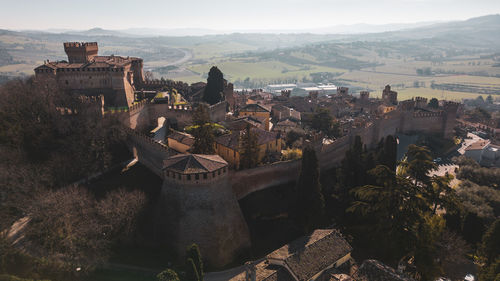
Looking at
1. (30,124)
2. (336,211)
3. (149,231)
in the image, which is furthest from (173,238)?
(30,124)

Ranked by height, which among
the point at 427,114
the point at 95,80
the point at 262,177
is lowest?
the point at 262,177

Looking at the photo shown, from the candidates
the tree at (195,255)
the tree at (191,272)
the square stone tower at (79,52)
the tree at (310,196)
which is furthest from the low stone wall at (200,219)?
the square stone tower at (79,52)

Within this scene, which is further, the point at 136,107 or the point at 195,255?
the point at 136,107

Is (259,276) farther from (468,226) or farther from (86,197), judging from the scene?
(468,226)

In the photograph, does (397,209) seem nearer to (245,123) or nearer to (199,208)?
(199,208)

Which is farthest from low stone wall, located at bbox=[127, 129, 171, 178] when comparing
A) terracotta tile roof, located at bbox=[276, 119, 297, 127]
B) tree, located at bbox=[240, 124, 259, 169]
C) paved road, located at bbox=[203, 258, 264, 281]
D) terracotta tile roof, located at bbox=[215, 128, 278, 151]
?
terracotta tile roof, located at bbox=[276, 119, 297, 127]

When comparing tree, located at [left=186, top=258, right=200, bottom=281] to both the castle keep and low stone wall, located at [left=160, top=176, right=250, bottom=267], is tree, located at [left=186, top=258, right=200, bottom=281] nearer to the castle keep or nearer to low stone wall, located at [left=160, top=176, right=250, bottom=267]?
low stone wall, located at [left=160, top=176, right=250, bottom=267]

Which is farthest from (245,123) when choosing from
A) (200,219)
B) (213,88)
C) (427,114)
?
(427,114)

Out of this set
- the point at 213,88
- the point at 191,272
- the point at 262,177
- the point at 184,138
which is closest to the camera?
the point at 191,272
